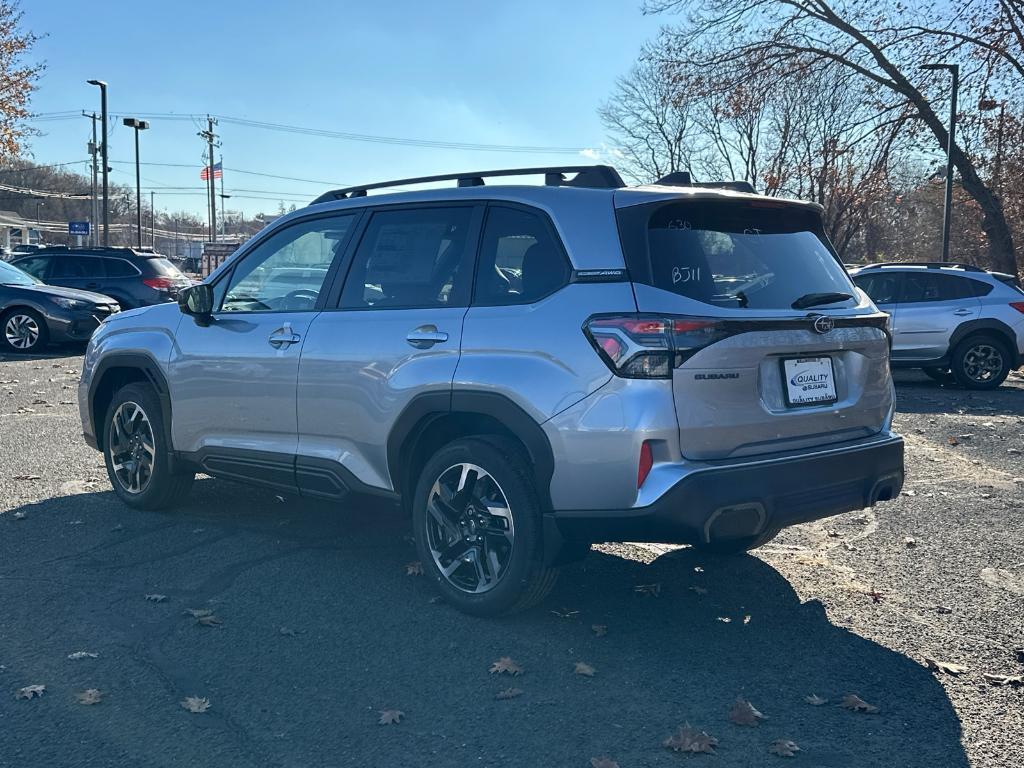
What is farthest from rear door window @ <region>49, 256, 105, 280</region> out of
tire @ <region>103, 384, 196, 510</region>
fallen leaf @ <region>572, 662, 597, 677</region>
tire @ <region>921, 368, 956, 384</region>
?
fallen leaf @ <region>572, 662, 597, 677</region>

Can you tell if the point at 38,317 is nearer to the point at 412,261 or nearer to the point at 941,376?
the point at 412,261

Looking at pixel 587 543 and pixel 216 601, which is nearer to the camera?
pixel 587 543

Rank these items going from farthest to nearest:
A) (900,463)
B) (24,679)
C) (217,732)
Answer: (900,463), (24,679), (217,732)

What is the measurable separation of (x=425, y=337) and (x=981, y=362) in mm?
11340

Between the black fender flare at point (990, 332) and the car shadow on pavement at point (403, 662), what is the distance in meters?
9.53

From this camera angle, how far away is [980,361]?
13594 mm

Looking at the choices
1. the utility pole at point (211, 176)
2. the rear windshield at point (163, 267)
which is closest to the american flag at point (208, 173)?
the utility pole at point (211, 176)

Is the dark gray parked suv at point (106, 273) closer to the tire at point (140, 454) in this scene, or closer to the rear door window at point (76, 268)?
the rear door window at point (76, 268)

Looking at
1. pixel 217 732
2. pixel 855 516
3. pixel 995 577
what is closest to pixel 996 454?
pixel 855 516

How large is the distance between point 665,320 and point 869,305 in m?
1.39

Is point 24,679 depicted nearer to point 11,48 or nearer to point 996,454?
point 996,454

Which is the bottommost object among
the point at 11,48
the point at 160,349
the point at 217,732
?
the point at 217,732

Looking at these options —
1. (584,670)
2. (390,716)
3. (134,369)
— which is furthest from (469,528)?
(134,369)

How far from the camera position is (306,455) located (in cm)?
505
